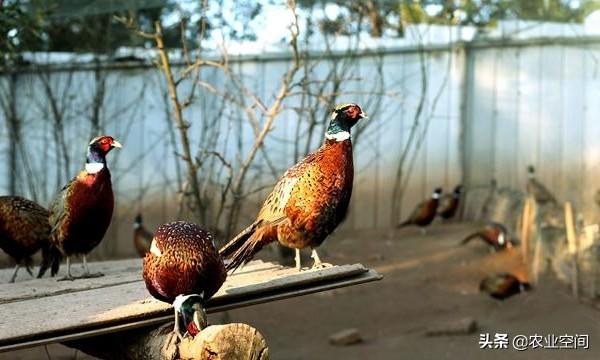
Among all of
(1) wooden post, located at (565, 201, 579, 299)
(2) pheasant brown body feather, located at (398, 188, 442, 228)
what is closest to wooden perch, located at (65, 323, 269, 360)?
(1) wooden post, located at (565, 201, 579, 299)

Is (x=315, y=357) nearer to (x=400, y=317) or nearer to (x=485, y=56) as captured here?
(x=400, y=317)

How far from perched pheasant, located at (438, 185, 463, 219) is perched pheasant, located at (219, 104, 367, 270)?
5615 mm

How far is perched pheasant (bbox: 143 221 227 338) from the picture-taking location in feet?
10.00

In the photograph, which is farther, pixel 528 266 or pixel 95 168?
pixel 528 266

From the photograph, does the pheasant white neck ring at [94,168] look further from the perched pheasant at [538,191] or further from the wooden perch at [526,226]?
the perched pheasant at [538,191]

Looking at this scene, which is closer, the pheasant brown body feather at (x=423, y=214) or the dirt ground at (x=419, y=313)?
the dirt ground at (x=419, y=313)

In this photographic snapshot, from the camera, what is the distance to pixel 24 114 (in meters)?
8.59

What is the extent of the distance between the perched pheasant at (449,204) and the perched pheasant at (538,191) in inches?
31.9

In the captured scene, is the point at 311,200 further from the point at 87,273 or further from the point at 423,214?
the point at 423,214

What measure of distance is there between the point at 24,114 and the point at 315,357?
448 cm

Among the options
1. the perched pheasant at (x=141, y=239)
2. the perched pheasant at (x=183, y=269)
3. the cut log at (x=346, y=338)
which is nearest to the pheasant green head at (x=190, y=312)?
the perched pheasant at (x=183, y=269)

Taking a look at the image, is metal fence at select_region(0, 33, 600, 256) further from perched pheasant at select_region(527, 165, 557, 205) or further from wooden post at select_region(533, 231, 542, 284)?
wooden post at select_region(533, 231, 542, 284)

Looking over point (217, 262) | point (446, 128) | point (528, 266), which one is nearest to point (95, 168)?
point (217, 262)

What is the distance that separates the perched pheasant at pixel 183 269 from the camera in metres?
3.05
